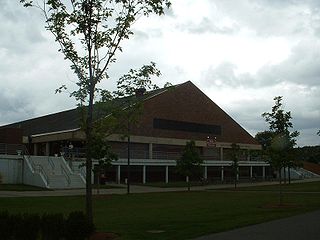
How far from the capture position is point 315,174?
319 feet

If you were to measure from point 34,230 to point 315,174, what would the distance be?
92.7 m

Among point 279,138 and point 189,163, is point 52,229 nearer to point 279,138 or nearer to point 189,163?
point 279,138

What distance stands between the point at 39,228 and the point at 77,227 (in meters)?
0.81

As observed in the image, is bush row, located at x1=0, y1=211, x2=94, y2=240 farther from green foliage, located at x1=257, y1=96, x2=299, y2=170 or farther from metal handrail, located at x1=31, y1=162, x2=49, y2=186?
metal handrail, located at x1=31, y1=162, x2=49, y2=186

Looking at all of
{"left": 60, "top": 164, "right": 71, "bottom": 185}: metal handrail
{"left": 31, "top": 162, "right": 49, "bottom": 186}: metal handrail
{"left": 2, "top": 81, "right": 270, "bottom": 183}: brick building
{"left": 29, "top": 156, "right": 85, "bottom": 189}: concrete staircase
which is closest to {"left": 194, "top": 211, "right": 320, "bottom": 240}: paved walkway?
{"left": 29, "top": 156, "right": 85, "bottom": 189}: concrete staircase

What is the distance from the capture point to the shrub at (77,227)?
35.7 ft

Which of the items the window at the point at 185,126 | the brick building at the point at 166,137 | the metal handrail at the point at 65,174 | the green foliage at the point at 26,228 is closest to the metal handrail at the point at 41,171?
the metal handrail at the point at 65,174

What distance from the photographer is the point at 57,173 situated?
50.5 meters

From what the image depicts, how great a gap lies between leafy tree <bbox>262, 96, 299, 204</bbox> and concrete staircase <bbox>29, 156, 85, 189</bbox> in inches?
1041

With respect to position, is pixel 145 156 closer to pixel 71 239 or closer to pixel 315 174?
pixel 315 174

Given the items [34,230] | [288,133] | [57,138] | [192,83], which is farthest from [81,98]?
[192,83]

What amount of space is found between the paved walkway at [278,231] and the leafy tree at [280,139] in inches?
365

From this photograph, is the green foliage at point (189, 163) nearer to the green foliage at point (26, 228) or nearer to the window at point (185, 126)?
the window at point (185, 126)

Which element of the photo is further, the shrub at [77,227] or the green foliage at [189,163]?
the green foliage at [189,163]
